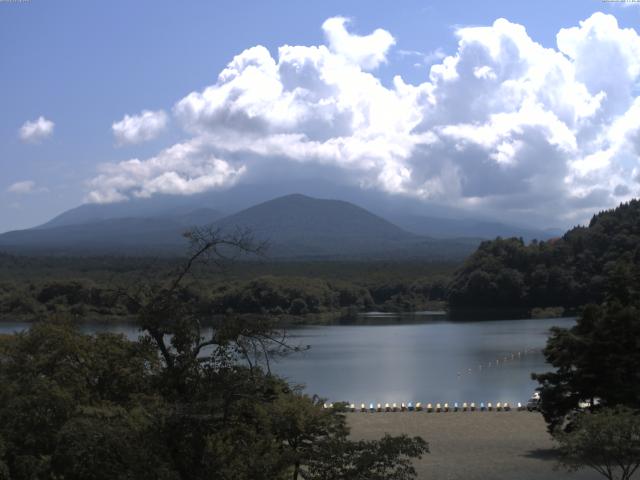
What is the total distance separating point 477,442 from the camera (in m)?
19.0

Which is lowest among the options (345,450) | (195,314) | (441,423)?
(441,423)

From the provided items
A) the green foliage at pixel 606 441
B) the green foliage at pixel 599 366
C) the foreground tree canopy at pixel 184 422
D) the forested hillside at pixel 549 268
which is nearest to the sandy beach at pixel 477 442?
the green foliage at pixel 599 366

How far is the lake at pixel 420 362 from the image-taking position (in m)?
30.3

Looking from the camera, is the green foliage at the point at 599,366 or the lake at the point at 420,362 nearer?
the green foliage at the point at 599,366

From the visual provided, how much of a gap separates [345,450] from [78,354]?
4852 millimetres

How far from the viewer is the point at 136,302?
672 centimetres

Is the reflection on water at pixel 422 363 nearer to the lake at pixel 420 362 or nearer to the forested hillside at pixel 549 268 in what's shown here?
the lake at pixel 420 362

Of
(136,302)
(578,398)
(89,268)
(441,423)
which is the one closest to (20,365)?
(136,302)

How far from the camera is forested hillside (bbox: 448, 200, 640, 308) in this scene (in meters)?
71.1

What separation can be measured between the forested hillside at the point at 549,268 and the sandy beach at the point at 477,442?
48617 millimetres

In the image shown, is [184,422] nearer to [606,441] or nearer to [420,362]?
[606,441]

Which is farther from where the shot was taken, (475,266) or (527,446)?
(475,266)

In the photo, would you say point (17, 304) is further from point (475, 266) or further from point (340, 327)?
point (475, 266)

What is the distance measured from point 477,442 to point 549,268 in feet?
185
